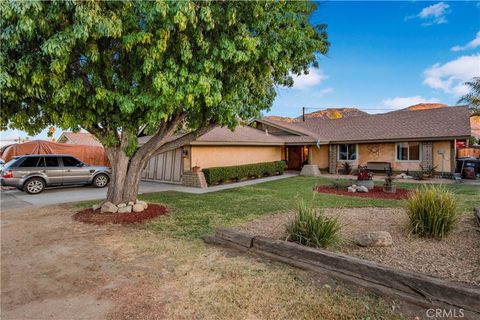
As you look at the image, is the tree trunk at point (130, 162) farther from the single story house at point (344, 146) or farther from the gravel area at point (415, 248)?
the single story house at point (344, 146)

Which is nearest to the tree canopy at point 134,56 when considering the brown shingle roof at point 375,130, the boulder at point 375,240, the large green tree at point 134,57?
the large green tree at point 134,57

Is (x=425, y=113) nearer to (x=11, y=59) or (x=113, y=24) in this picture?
(x=113, y=24)

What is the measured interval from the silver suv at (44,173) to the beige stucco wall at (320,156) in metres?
14.9

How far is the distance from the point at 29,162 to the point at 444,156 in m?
21.9

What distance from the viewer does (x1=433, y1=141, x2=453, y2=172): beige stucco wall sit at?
15320 millimetres

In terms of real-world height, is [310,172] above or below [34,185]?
above

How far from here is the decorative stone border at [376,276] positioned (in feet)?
9.26

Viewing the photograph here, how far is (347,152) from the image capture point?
18891mm

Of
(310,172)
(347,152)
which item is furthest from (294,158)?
(347,152)

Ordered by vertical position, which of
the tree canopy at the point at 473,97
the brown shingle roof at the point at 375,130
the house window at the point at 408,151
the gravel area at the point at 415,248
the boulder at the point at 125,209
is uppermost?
the tree canopy at the point at 473,97

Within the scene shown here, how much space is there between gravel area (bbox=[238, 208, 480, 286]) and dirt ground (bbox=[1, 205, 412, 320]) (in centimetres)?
119

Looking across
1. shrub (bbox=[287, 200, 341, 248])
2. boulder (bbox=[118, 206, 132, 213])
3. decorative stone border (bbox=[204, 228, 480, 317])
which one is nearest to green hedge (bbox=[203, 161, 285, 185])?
boulder (bbox=[118, 206, 132, 213])

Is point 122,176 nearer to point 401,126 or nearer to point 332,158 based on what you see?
point 332,158

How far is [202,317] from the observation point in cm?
282
